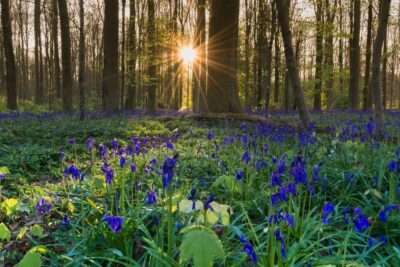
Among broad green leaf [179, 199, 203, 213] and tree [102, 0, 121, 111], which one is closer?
broad green leaf [179, 199, 203, 213]

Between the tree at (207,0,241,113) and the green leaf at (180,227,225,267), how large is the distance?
1051 centimetres

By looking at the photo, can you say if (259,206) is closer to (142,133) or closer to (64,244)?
(64,244)

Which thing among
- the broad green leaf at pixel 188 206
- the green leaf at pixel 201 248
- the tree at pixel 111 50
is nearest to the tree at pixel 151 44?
the tree at pixel 111 50

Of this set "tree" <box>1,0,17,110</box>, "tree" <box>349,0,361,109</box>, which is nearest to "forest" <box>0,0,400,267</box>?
"tree" <box>1,0,17,110</box>

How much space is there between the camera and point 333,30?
1770 cm

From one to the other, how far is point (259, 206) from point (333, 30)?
16555mm

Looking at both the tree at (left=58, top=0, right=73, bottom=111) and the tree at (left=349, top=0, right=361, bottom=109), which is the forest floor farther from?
the tree at (left=349, top=0, right=361, bottom=109)

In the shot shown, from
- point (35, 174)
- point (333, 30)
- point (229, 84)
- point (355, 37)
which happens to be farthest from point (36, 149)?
point (355, 37)

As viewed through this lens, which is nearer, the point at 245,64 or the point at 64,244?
the point at 64,244

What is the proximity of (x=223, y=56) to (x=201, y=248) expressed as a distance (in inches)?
431

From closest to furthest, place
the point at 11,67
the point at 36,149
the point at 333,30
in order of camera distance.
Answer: the point at 36,149, the point at 11,67, the point at 333,30

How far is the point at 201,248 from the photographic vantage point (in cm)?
167

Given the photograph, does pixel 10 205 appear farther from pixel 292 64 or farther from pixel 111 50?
pixel 111 50

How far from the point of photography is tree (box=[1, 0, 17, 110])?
609 inches
